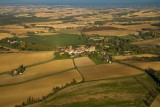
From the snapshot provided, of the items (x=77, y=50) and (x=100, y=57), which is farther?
(x=77, y=50)

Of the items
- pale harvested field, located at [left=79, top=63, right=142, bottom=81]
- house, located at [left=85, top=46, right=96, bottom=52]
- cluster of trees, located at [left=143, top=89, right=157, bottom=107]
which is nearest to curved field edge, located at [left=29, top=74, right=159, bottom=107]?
cluster of trees, located at [left=143, top=89, right=157, bottom=107]

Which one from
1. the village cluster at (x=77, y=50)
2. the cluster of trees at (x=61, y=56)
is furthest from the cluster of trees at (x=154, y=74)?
the village cluster at (x=77, y=50)

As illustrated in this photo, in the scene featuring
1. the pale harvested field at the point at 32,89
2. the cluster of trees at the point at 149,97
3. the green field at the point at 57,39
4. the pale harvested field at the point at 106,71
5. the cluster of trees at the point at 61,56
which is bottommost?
the cluster of trees at the point at 149,97

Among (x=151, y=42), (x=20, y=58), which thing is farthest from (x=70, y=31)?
(x=20, y=58)

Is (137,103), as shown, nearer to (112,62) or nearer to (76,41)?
(112,62)

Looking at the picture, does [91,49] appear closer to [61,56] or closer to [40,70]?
[61,56]

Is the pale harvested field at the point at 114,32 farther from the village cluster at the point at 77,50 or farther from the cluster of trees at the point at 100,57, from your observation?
the cluster of trees at the point at 100,57

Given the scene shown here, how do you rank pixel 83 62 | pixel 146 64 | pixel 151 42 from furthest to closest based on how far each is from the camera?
pixel 151 42 → pixel 83 62 → pixel 146 64
